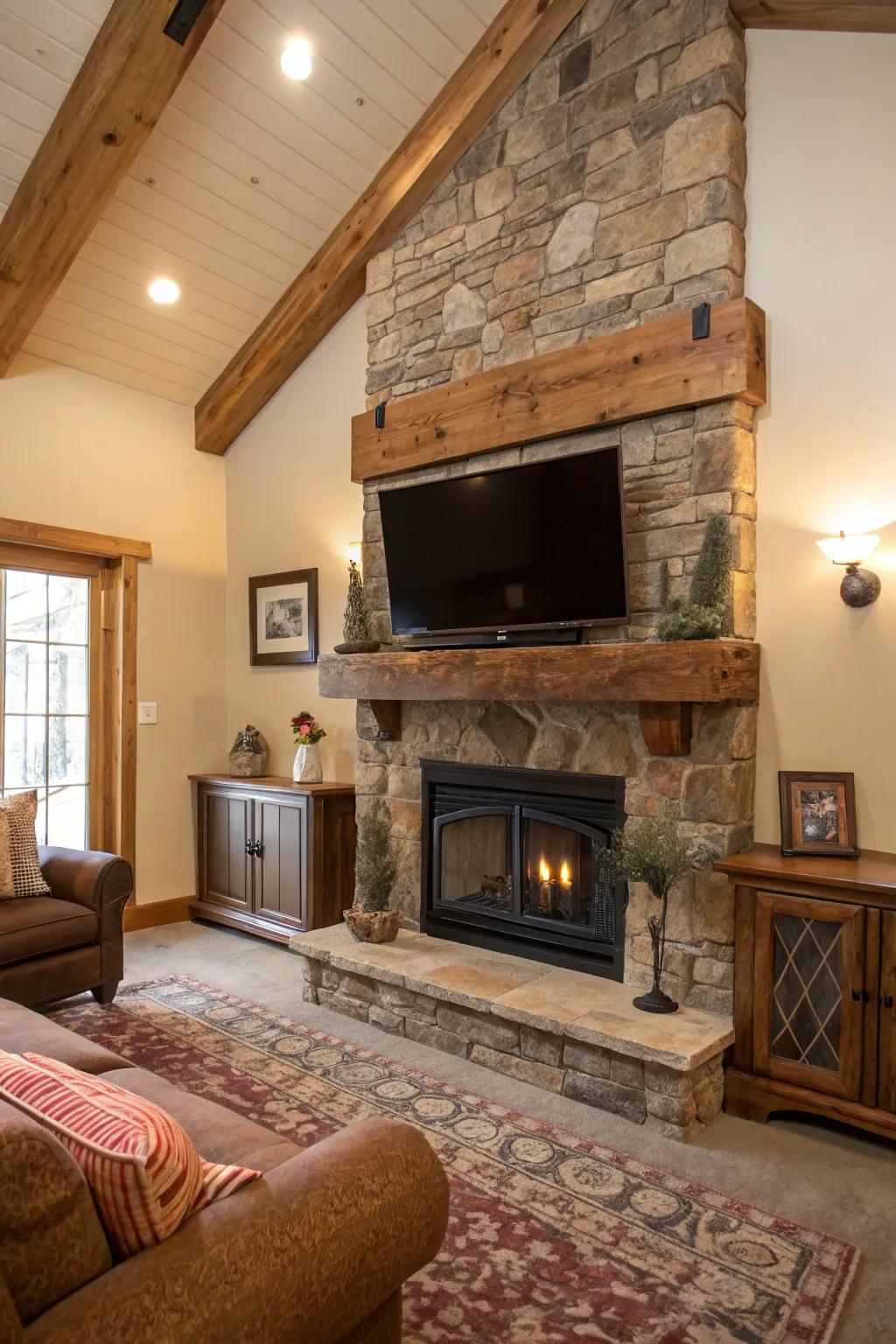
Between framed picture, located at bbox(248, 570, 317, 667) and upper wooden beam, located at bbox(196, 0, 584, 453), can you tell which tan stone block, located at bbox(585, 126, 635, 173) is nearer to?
upper wooden beam, located at bbox(196, 0, 584, 453)

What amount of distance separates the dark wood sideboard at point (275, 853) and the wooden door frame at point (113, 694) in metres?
0.43

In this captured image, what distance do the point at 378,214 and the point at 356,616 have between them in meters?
1.96

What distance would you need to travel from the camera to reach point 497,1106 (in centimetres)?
287

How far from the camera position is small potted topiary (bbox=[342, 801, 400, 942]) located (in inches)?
148

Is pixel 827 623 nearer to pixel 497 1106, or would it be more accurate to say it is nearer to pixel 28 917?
pixel 497 1106

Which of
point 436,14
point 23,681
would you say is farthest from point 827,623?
point 23,681

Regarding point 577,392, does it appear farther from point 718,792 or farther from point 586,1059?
point 586,1059

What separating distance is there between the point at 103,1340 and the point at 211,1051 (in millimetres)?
2360

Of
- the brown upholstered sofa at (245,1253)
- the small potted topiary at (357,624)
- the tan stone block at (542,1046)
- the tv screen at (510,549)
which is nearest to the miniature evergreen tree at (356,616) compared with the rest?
the small potted topiary at (357,624)

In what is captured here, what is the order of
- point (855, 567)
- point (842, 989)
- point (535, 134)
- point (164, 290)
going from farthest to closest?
point (164, 290) → point (535, 134) → point (855, 567) → point (842, 989)

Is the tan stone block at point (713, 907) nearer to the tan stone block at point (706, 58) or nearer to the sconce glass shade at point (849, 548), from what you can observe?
the sconce glass shade at point (849, 548)

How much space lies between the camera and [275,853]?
4.66 meters

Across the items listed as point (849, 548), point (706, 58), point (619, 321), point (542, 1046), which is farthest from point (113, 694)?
point (706, 58)

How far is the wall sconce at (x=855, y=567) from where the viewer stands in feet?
9.51
